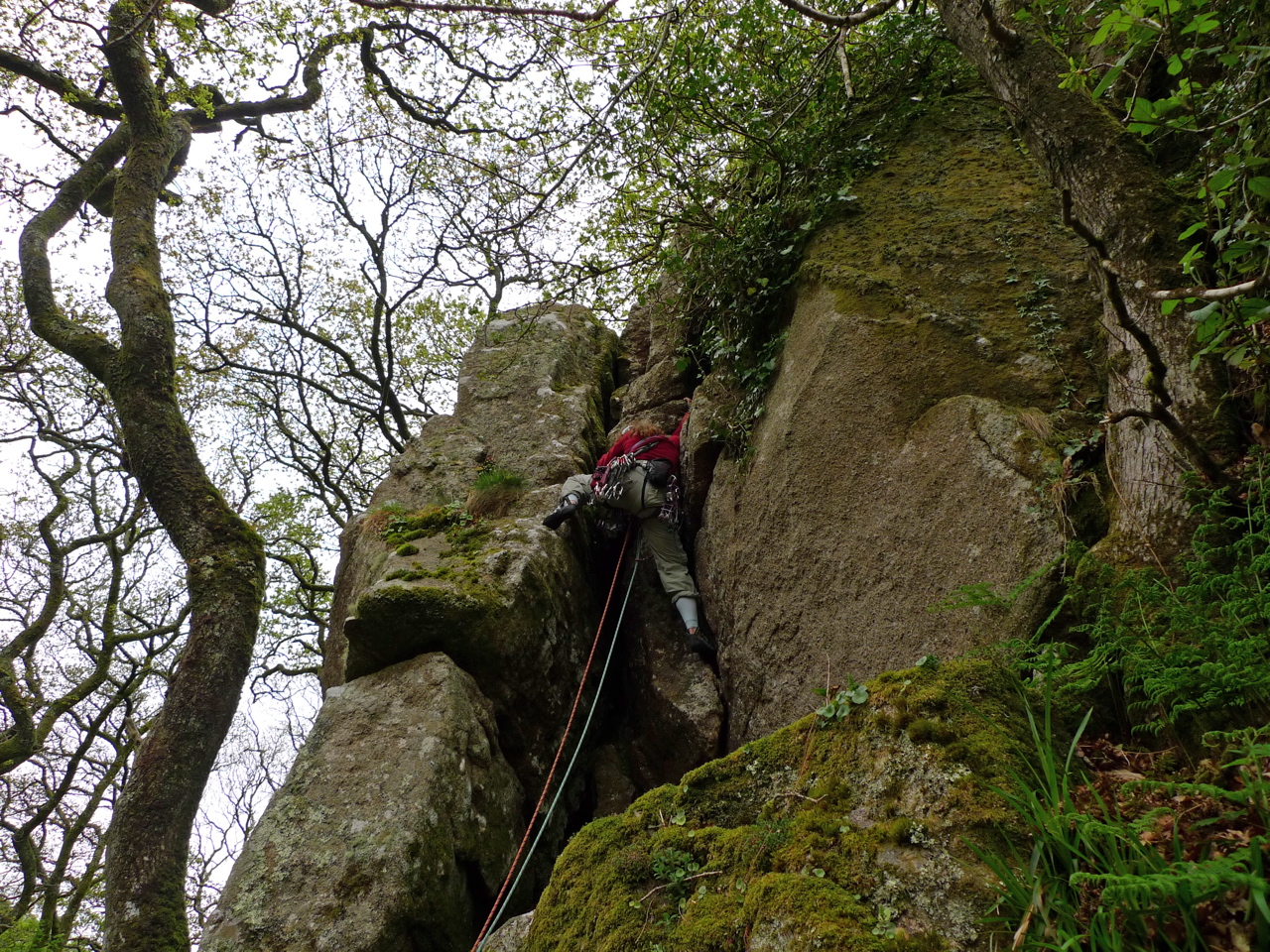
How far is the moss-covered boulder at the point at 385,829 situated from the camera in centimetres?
465

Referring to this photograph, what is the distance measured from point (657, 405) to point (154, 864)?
21.9ft

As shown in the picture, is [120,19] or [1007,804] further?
[120,19]

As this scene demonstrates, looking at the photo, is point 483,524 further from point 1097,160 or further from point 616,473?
point 1097,160

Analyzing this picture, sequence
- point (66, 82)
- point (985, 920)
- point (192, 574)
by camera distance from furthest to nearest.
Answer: point (66, 82)
point (192, 574)
point (985, 920)

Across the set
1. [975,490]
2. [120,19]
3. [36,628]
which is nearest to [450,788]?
[975,490]

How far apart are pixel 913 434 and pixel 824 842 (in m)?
3.13

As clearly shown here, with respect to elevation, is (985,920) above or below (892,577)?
below

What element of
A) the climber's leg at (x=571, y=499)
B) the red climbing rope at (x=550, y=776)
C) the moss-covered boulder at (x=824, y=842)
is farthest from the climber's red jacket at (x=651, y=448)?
the moss-covered boulder at (x=824, y=842)

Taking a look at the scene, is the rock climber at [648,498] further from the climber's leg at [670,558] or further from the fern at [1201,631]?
the fern at [1201,631]

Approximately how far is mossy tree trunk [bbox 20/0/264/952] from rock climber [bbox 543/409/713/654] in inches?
121

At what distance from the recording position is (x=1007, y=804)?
2.06 metres

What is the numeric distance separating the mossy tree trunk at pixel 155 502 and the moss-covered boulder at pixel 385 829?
0.79 metres

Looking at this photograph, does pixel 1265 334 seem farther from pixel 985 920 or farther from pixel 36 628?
pixel 36 628

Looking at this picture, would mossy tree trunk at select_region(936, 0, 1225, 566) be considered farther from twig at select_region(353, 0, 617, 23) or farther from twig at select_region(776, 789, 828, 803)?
twig at select_region(353, 0, 617, 23)
